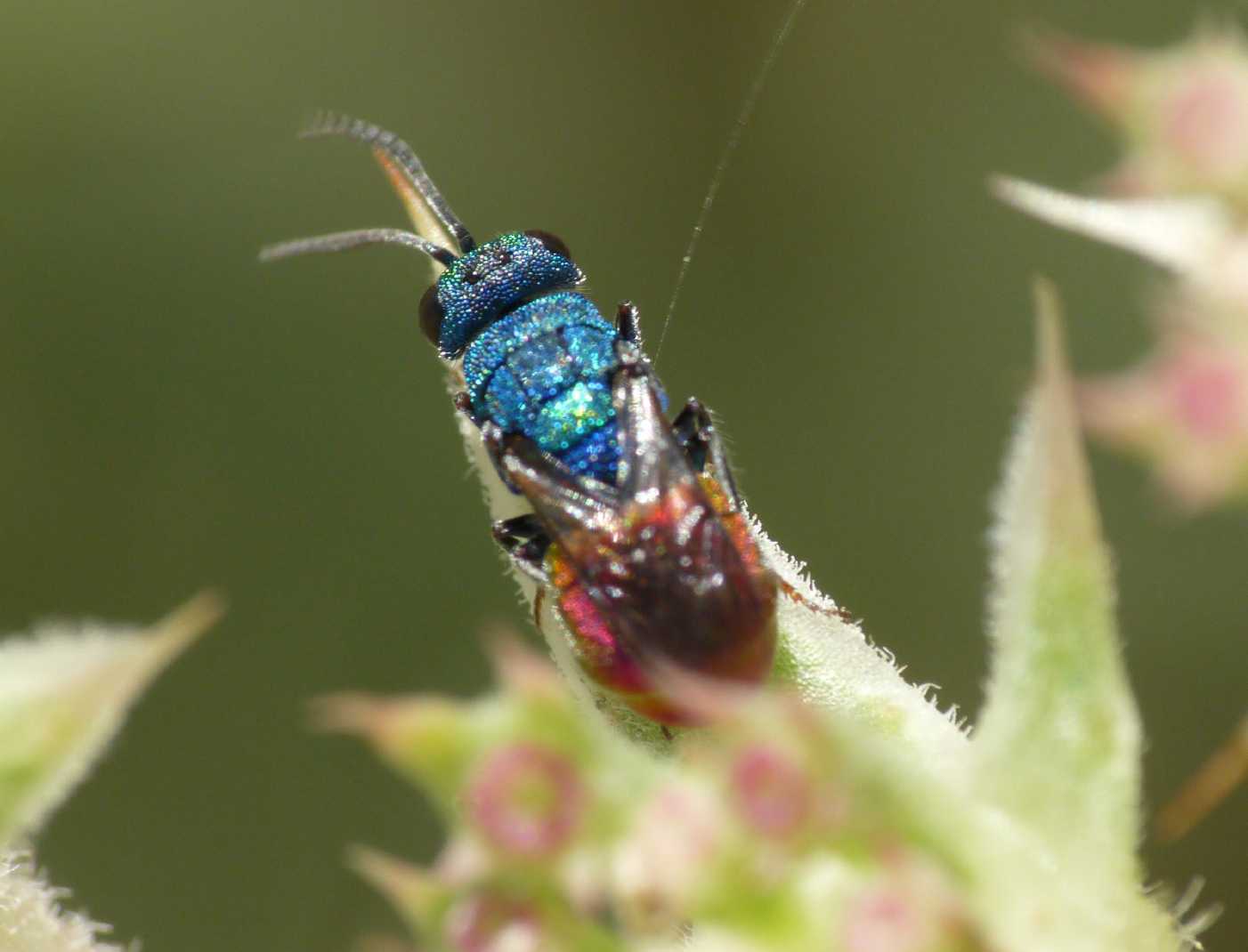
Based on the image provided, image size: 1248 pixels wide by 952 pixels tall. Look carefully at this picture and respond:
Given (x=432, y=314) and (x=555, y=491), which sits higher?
(x=432, y=314)

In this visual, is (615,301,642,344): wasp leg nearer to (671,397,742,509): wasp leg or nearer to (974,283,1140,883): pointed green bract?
(671,397,742,509): wasp leg

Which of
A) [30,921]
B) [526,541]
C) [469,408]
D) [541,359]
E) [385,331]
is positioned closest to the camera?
[30,921]

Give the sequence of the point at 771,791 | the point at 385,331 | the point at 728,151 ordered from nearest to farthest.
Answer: the point at 771,791 < the point at 728,151 < the point at 385,331

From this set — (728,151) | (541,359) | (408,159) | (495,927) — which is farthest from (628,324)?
(495,927)

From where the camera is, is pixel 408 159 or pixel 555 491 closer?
pixel 555 491

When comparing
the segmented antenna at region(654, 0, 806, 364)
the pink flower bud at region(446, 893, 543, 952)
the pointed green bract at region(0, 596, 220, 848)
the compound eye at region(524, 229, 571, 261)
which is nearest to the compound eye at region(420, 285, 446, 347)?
the compound eye at region(524, 229, 571, 261)

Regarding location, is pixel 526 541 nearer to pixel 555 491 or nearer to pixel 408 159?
pixel 555 491
